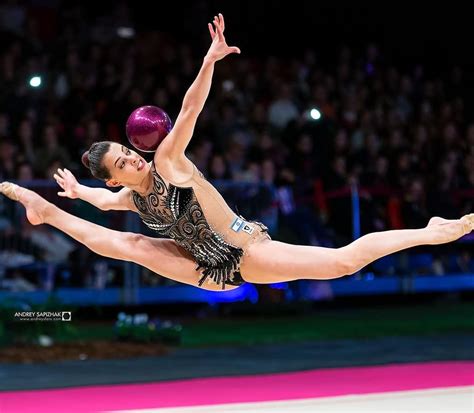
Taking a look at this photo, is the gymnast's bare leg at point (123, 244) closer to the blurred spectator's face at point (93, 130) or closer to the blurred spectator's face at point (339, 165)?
the blurred spectator's face at point (93, 130)

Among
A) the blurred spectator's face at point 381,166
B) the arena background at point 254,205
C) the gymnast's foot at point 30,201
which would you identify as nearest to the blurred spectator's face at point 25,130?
the arena background at point 254,205

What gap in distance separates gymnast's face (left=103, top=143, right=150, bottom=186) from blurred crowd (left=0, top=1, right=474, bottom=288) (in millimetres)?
4293

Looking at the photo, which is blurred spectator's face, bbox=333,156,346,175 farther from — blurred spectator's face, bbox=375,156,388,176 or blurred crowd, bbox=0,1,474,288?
blurred spectator's face, bbox=375,156,388,176

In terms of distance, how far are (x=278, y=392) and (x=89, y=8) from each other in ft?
24.3

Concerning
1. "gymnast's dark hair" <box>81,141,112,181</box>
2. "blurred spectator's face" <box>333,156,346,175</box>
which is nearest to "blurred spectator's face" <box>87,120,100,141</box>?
"blurred spectator's face" <box>333,156,346,175</box>

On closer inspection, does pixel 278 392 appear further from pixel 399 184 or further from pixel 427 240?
pixel 399 184

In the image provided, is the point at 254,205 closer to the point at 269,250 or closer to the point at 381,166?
the point at 381,166

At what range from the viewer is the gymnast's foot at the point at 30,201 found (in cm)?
568

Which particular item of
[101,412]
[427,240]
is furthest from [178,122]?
[101,412]

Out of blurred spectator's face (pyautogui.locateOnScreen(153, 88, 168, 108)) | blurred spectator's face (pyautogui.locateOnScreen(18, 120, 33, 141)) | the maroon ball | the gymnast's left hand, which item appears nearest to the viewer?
the gymnast's left hand

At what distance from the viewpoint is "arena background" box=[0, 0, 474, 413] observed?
296 inches

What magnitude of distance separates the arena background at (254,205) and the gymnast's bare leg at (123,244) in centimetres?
91

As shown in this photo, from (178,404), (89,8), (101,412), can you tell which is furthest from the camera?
(89,8)

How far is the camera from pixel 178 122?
16.5 feet
